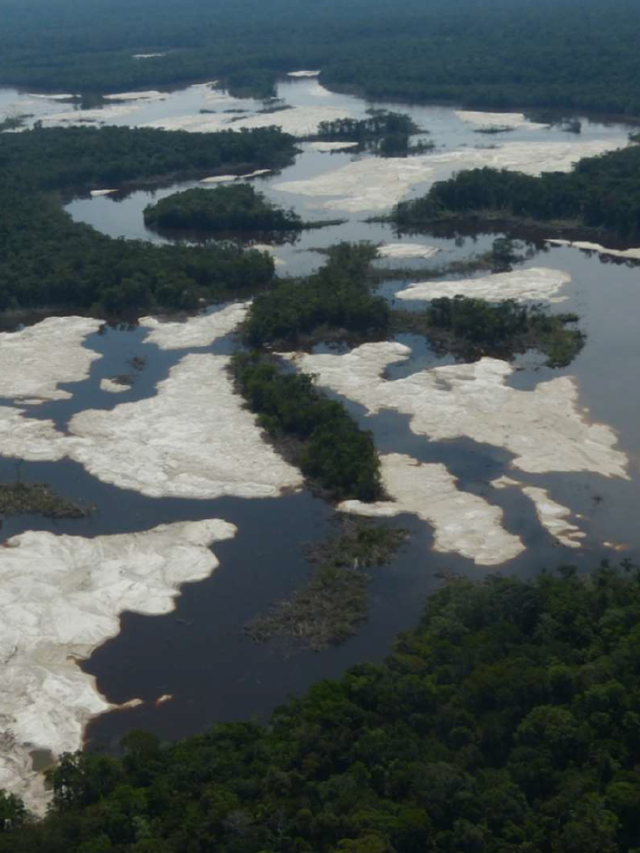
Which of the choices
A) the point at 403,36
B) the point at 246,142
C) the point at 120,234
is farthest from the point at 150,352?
the point at 403,36

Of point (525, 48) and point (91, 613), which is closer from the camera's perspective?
point (91, 613)

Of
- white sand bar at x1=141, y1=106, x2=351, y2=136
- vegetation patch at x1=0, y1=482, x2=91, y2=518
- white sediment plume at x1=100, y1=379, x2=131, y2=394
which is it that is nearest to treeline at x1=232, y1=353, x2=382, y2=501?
white sediment plume at x1=100, y1=379, x2=131, y2=394

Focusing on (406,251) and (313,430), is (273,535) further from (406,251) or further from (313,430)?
(406,251)

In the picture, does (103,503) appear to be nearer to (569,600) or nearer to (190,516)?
(190,516)

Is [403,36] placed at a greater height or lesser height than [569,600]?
greater

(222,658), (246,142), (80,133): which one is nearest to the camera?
(222,658)

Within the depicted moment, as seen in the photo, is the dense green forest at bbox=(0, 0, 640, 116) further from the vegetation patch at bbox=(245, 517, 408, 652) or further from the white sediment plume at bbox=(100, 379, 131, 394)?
the vegetation patch at bbox=(245, 517, 408, 652)
